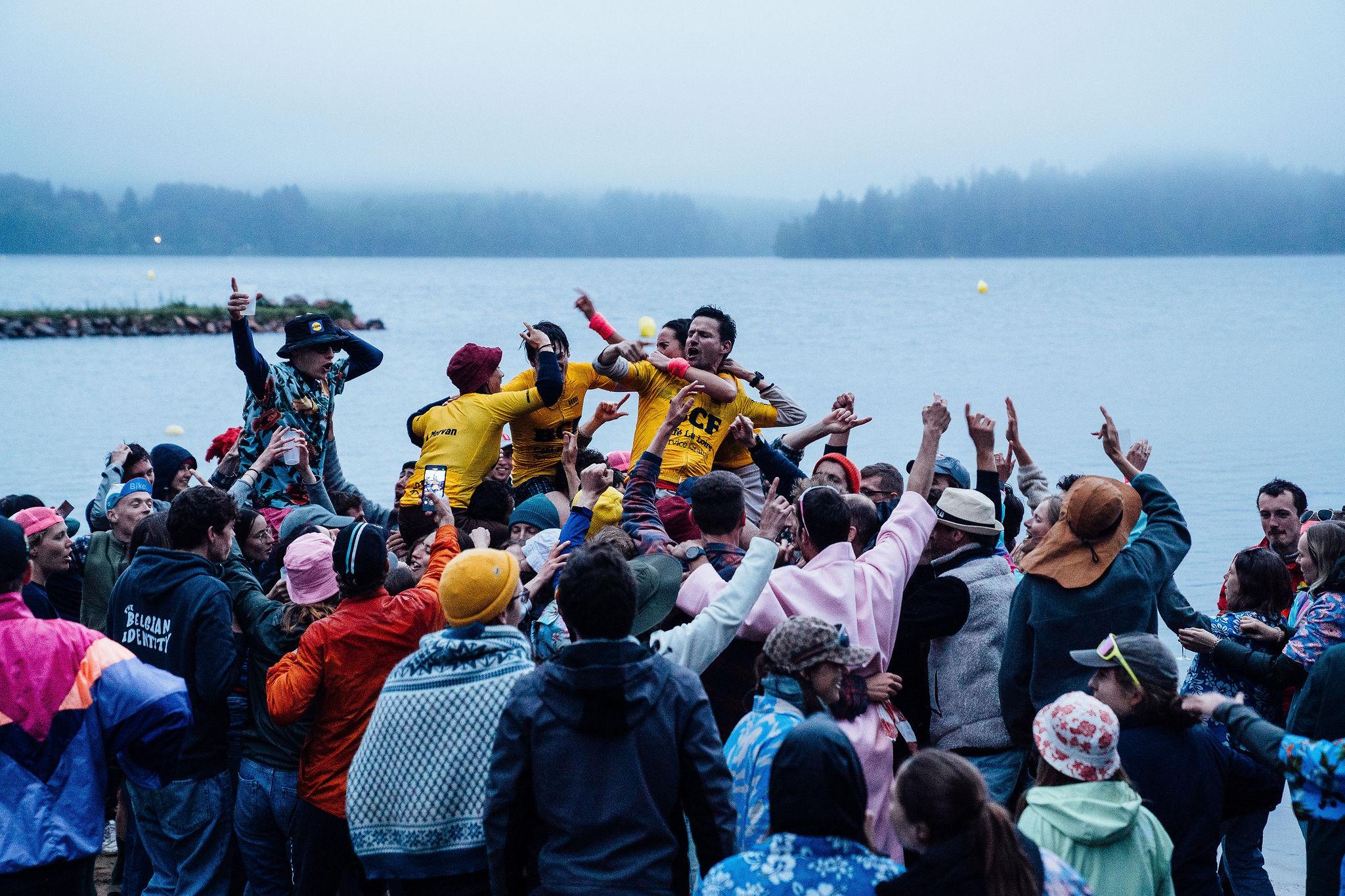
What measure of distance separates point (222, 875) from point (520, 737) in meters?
2.20

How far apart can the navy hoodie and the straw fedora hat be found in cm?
322

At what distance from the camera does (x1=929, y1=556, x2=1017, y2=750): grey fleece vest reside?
15.9 feet

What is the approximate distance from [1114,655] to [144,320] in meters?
61.9

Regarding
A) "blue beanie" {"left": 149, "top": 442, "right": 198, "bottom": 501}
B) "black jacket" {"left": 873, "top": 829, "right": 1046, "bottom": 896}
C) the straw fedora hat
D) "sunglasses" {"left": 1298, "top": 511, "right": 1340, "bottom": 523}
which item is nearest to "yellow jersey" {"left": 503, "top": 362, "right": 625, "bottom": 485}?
"blue beanie" {"left": 149, "top": 442, "right": 198, "bottom": 501}

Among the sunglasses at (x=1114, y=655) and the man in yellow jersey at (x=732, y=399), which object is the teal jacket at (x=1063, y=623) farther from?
the man in yellow jersey at (x=732, y=399)

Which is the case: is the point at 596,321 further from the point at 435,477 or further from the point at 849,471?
the point at 849,471

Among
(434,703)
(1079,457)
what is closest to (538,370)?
(434,703)

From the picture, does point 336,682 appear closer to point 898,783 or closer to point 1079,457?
point 898,783

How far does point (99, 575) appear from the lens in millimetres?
6016

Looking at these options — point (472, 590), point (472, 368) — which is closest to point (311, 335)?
point (472, 368)

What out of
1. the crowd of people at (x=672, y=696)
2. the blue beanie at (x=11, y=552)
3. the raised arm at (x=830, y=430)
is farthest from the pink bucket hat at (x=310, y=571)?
the raised arm at (x=830, y=430)

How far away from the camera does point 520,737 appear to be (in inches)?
132

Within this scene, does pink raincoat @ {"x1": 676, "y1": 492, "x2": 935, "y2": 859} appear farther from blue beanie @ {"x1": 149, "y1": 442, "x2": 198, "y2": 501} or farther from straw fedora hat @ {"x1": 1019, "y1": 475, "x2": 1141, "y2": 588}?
blue beanie @ {"x1": 149, "y1": 442, "x2": 198, "y2": 501}

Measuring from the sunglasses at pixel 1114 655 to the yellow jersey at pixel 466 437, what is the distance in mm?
4288
